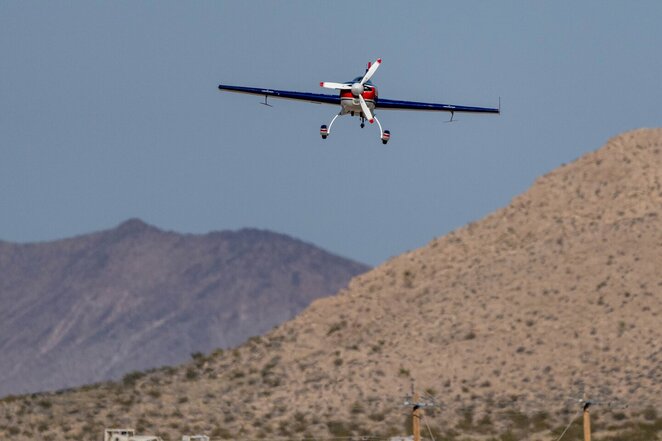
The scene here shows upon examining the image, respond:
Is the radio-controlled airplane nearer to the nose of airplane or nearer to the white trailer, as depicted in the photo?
the nose of airplane

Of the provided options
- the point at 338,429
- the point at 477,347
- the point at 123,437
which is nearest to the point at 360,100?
the point at 123,437

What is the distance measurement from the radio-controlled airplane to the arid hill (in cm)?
3970

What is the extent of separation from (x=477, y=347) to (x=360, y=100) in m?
61.1

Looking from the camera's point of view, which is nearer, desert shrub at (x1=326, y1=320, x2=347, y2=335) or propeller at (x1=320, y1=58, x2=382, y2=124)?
propeller at (x1=320, y1=58, x2=382, y2=124)

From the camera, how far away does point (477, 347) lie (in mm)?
121312

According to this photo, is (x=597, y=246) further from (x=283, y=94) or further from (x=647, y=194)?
(x=283, y=94)

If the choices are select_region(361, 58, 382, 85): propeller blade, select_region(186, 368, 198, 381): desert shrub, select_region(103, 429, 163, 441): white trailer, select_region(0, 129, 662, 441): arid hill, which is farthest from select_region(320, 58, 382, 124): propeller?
select_region(186, 368, 198, 381): desert shrub

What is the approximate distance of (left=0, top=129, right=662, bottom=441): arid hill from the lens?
11069 cm

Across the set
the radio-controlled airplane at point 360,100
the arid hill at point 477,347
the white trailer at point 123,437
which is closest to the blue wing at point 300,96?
the radio-controlled airplane at point 360,100

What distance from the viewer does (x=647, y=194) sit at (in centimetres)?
13412

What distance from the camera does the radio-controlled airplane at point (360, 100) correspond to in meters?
62.2

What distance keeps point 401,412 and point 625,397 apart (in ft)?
45.5

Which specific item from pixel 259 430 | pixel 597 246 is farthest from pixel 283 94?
pixel 597 246

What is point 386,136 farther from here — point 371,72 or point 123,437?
point 123,437
